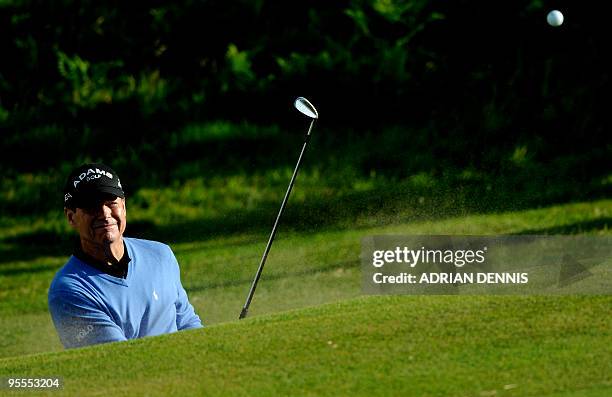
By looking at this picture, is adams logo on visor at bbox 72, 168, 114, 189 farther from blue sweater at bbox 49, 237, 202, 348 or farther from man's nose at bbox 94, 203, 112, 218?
blue sweater at bbox 49, 237, 202, 348

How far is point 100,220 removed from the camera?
6.38 m

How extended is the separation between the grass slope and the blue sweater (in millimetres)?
129

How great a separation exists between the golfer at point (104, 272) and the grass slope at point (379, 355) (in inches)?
9.4

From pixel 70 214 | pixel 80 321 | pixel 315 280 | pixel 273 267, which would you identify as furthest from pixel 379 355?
pixel 273 267

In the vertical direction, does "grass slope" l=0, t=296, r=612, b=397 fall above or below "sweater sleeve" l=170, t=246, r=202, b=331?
below

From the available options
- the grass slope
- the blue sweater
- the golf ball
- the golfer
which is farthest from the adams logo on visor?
the golf ball

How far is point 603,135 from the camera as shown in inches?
→ 615

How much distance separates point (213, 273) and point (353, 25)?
4.88 metres

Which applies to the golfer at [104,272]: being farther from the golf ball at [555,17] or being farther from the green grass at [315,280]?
the golf ball at [555,17]

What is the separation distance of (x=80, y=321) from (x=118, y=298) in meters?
0.22

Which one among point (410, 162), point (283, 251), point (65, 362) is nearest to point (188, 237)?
point (283, 251)

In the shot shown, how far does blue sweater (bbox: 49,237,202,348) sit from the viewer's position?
641 centimetres

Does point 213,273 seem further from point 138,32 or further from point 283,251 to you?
point 138,32

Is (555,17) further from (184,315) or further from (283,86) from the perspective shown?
(184,315)
